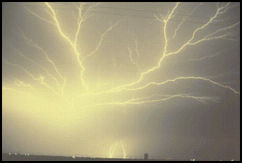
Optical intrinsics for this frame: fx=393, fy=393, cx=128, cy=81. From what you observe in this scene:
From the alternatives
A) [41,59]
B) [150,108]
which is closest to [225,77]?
[150,108]

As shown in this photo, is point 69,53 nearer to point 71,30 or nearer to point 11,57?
point 71,30

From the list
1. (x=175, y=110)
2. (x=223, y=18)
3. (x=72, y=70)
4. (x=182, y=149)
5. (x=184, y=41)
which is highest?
(x=223, y=18)

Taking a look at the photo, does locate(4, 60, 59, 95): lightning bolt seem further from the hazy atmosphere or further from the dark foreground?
the dark foreground

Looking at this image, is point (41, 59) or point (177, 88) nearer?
point (41, 59)

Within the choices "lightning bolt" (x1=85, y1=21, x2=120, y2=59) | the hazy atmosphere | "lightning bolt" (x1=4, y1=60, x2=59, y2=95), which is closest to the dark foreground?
the hazy atmosphere

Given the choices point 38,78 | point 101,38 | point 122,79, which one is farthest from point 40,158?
point 101,38

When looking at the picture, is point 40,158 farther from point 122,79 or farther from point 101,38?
point 101,38

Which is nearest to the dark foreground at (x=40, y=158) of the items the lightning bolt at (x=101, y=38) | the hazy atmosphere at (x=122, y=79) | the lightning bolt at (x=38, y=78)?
the hazy atmosphere at (x=122, y=79)

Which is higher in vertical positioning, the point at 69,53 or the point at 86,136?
the point at 69,53
